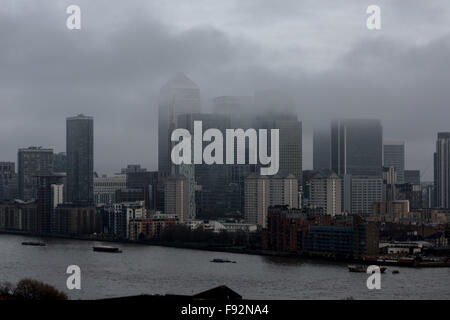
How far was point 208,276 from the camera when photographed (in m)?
8.42

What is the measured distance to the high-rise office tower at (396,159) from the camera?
65.3 feet

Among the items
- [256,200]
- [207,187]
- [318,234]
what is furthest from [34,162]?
[318,234]

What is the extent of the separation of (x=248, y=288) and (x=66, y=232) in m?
11.3

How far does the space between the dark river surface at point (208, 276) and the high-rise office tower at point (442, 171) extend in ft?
28.0

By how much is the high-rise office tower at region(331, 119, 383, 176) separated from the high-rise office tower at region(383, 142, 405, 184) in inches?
18.2

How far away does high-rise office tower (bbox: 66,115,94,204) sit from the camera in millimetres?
17312

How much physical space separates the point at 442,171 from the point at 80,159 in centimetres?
862

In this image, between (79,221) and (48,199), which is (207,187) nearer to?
(79,221)

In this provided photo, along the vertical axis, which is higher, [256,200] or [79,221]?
[256,200]

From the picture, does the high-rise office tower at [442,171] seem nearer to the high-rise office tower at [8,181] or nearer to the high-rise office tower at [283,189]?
the high-rise office tower at [283,189]

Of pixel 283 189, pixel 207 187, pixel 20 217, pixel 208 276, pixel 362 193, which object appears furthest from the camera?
pixel 20 217

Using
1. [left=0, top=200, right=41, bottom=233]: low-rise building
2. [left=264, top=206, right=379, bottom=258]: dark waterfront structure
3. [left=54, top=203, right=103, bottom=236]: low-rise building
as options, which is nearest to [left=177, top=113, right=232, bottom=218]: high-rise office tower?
[left=54, top=203, right=103, bottom=236]: low-rise building

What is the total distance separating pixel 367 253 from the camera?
1171 cm
